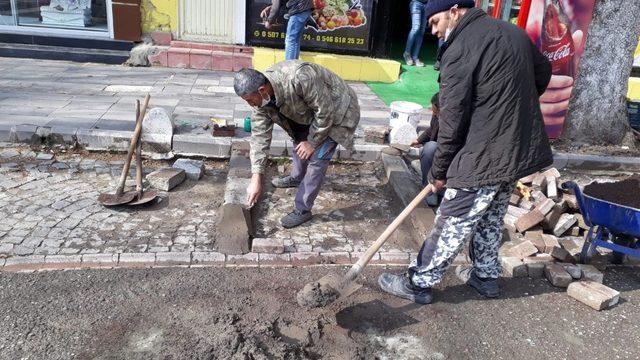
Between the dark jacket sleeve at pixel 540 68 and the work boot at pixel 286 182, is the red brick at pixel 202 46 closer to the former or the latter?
the work boot at pixel 286 182

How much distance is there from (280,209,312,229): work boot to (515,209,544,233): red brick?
195 centimetres

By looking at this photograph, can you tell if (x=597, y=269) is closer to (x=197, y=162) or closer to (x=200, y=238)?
(x=200, y=238)

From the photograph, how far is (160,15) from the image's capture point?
927 centimetres

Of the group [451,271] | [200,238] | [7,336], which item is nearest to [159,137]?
[200,238]

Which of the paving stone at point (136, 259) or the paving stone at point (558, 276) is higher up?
the paving stone at point (558, 276)

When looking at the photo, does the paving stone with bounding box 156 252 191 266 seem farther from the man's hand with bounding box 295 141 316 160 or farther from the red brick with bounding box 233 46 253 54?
the red brick with bounding box 233 46 253 54

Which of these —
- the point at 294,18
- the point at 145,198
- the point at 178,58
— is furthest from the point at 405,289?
the point at 178,58

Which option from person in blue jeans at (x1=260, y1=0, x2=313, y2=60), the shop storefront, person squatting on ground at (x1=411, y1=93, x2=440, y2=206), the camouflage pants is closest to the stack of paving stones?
the camouflage pants

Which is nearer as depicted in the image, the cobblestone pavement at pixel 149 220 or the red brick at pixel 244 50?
the cobblestone pavement at pixel 149 220

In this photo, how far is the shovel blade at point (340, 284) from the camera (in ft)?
11.0

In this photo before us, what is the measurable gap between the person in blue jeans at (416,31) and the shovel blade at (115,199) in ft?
21.2

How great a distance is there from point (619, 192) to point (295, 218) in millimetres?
2748

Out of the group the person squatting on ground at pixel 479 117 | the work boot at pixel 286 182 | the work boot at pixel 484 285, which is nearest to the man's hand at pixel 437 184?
the person squatting on ground at pixel 479 117

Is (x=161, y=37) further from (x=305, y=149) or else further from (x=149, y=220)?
(x=305, y=149)
